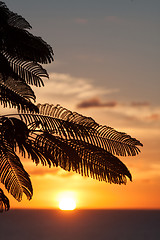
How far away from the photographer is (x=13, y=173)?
13156 mm

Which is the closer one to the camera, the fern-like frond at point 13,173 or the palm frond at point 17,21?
the fern-like frond at point 13,173

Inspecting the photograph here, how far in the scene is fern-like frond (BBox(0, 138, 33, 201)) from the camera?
43.1 feet

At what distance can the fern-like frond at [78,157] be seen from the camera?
12.8 m

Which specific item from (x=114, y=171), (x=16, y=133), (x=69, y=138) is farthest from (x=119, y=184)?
(x=16, y=133)

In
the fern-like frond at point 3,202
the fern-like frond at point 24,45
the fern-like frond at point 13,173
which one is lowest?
the fern-like frond at point 3,202

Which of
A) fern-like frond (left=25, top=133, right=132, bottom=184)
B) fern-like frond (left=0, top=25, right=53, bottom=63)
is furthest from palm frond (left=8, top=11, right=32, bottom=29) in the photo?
fern-like frond (left=25, top=133, right=132, bottom=184)

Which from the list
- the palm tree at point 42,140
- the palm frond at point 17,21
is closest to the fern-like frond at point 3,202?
the palm tree at point 42,140

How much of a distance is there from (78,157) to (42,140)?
0.96 metres

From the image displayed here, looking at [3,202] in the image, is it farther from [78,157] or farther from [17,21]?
[17,21]

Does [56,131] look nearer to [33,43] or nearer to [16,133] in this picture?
[16,133]

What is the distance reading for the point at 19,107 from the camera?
1394 cm

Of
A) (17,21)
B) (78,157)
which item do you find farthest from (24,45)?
(78,157)

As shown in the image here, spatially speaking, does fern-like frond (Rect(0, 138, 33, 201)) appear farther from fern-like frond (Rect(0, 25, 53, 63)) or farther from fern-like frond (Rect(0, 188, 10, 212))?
fern-like frond (Rect(0, 25, 53, 63))

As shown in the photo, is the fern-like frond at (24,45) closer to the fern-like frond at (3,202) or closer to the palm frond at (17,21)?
the palm frond at (17,21)
